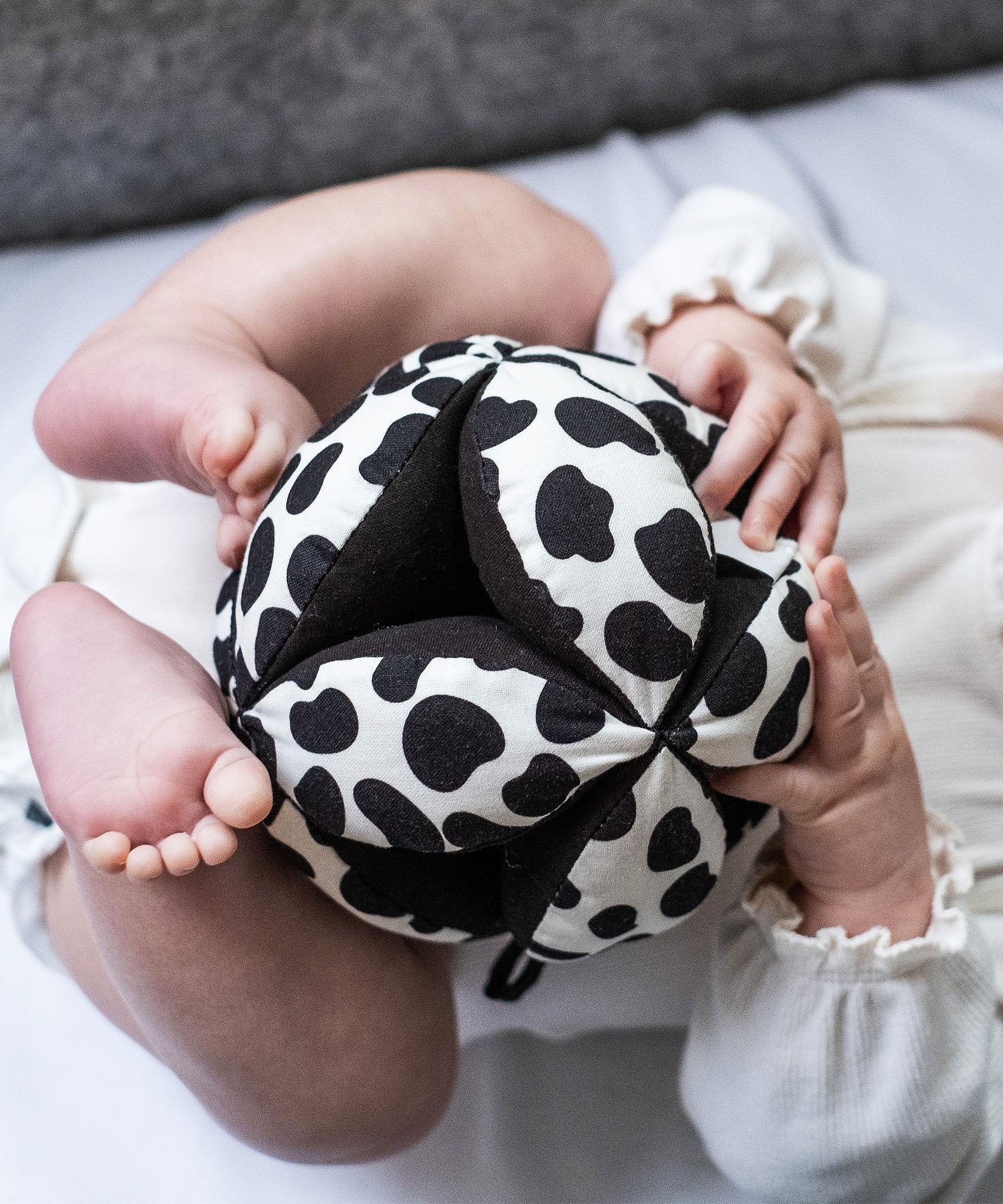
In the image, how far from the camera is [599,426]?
1.42 ft

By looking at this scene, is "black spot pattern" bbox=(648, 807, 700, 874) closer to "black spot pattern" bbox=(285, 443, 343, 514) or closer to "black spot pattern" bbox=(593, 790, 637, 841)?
"black spot pattern" bbox=(593, 790, 637, 841)

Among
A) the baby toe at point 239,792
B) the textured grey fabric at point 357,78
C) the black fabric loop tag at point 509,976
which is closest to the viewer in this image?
the baby toe at point 239,792

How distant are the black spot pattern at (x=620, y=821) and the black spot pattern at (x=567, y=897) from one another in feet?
0.08

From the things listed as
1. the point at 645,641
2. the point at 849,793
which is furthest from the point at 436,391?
the point at 849,793

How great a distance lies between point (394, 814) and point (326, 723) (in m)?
0.04

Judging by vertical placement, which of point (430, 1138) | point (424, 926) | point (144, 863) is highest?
point (144, 863)

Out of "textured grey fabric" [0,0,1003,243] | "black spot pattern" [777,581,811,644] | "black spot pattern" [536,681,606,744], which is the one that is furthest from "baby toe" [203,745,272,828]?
"textured grey fabric" [0,0,1003,243]

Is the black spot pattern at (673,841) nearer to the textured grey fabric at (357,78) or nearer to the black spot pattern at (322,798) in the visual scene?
the black spot pattern at (322,798)

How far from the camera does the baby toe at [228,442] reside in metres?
0.50

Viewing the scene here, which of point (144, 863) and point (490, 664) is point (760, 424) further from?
point (144, 863)

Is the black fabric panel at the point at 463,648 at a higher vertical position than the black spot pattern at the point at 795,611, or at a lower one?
higher

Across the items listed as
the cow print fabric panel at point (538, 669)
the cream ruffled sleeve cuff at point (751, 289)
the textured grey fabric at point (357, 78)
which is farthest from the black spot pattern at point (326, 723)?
the textured grey fabric at point (357, 78)

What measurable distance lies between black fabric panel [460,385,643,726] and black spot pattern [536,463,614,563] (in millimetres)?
15

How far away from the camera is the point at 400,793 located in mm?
415
